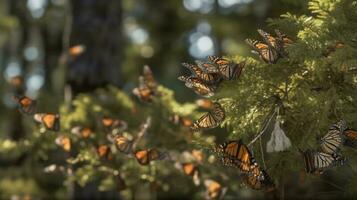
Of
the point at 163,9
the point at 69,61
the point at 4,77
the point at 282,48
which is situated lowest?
the point at 282,48

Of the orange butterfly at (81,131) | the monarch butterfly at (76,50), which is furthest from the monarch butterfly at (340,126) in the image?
the monarch butterfly at (76,50)

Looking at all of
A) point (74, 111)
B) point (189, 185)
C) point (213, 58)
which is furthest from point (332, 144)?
point (74, 111)

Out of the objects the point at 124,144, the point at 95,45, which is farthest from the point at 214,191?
the point at 95,45

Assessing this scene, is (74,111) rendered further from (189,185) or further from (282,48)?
(282,48)

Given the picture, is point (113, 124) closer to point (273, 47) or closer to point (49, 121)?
point (49, 121)

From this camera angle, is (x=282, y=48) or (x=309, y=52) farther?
(x=282, y=48)
